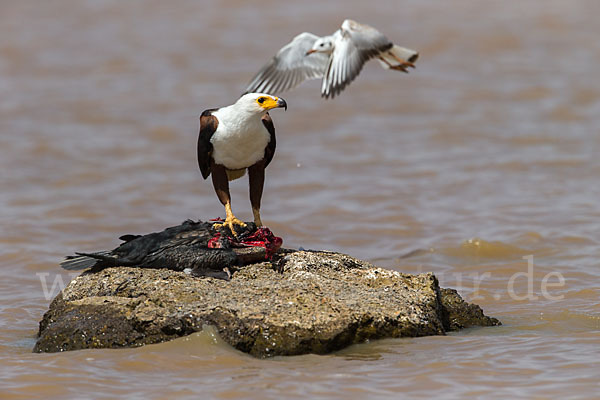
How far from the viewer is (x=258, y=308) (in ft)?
18.2

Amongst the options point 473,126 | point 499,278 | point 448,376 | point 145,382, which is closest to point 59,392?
point 145,382

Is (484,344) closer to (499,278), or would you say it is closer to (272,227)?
(499,278)

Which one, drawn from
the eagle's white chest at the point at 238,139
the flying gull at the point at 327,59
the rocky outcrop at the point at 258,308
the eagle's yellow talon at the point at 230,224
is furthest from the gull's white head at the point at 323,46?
the rocky outcrop at the point at 258,308

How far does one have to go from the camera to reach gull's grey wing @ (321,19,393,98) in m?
8.90

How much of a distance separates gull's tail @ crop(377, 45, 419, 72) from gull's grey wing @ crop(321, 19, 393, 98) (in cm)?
46

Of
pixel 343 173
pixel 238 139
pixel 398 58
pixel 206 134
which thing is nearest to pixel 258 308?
pixel 238 139

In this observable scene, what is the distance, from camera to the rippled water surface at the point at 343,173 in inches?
215

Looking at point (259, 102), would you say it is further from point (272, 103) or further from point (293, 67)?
point (293, 67)

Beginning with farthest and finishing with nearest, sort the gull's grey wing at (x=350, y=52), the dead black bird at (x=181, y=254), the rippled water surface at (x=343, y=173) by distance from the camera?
the gull's grey wing at (x=350, y=52), the dead black bird at (x=181, y=254), the rippled water surface at (x=343, y=173)

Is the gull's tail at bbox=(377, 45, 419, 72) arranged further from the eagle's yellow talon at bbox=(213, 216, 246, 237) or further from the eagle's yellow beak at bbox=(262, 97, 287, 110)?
the eagle's yellow talon at bbox=(213, 216, 246, 237)

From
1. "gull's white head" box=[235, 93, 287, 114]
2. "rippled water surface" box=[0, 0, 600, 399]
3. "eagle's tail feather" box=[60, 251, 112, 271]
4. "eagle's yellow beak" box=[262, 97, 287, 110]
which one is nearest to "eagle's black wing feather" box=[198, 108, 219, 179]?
"gull's white head" box=[235, 93, 287, 114]

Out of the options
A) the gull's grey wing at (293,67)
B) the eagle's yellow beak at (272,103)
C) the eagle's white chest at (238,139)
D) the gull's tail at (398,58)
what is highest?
the gull's tail at (398,58)

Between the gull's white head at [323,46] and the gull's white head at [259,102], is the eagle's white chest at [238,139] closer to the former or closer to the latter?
the gull's white head at [259,102]

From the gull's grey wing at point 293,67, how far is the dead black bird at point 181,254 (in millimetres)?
3132
